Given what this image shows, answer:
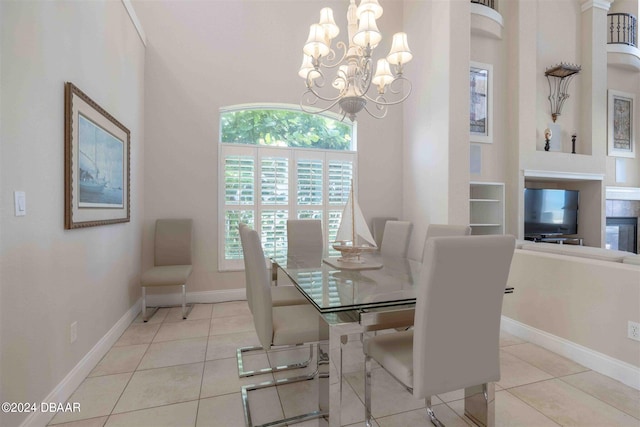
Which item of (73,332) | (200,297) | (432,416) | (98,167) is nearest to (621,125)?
(432,416)

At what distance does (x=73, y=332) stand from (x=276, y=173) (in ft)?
8.45

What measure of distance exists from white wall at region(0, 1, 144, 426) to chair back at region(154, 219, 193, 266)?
2.71 ft

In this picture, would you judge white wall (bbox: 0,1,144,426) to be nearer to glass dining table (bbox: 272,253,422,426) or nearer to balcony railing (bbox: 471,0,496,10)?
glass dining table (bbox: 272,253,422,426)

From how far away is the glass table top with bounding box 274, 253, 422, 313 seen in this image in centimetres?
141

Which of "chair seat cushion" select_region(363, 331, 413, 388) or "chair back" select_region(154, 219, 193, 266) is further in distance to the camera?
"chair back" select_region(154, 219, 193, 266)

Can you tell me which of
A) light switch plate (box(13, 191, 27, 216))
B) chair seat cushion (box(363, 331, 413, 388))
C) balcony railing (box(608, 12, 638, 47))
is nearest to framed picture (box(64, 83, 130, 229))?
light switch plate (box(13, 191, 27, 216))

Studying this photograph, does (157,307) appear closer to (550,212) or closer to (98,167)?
(98,167)

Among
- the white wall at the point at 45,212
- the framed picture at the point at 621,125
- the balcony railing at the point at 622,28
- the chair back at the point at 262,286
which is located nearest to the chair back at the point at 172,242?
the white wall at the point at 45,212

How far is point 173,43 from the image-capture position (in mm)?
3602

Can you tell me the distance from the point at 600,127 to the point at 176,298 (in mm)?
7445

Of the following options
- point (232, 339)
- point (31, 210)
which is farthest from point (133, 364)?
point (31, 210)

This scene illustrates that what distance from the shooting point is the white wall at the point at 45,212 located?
137cm

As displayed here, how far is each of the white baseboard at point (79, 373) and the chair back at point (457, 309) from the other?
190 cm

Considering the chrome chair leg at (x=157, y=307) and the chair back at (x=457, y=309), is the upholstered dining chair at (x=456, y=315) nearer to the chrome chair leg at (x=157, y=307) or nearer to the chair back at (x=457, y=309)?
the chair back at (x=457, y=309)
